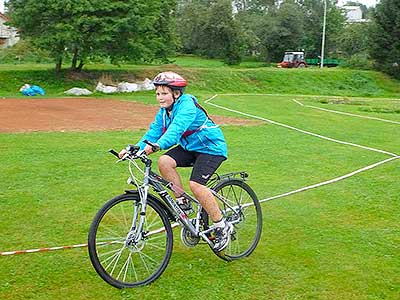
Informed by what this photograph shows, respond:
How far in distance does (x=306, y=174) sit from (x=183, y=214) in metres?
4.56

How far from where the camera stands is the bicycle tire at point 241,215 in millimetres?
4930

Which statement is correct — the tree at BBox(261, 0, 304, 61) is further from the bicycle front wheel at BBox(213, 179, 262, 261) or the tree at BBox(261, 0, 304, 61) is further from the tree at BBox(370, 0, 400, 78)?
the bicycle front wheel at BBox(213, 179, 262, 261)

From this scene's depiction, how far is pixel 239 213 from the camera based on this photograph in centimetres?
514

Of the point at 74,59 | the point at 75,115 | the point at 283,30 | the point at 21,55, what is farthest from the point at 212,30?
the point at 75,115

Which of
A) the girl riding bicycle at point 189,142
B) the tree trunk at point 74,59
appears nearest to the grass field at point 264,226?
the girl riding bicycle at point 189,142

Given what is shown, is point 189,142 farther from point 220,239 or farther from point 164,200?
point 220,239

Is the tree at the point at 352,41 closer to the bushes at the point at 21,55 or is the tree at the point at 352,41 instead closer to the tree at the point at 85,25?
the bushes at the point at 21,55

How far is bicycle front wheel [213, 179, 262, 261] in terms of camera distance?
493 centimetres

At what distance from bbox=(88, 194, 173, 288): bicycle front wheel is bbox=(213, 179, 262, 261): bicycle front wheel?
56cm

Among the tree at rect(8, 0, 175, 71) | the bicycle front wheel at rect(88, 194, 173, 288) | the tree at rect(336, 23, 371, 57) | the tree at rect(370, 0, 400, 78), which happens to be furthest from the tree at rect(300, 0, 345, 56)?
the bicycle front wheel at rect(88, 194, 173, 288)

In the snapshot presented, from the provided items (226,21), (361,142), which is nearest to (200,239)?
(361,142)

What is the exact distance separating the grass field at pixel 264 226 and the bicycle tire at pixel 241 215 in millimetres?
110

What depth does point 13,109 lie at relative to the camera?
18.8m

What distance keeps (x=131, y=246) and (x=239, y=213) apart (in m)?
1.23
